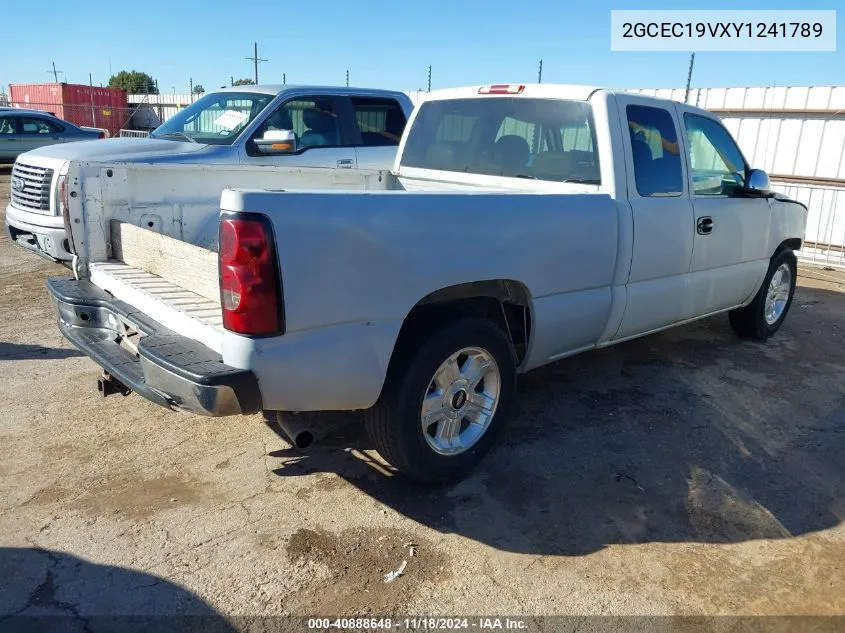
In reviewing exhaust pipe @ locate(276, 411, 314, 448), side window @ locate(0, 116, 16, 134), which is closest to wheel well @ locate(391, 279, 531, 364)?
exhaust pipe @ locate(276, 411, 314, 448)

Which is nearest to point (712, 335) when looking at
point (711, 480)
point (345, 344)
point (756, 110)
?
point (711, 480)

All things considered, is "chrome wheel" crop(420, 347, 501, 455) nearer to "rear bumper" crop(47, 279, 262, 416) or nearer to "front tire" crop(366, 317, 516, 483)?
"front tire" crop(366, 317, 516, 483)

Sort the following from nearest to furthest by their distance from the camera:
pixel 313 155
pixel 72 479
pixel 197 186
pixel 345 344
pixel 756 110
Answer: pixel 345 344 → pixel 72 479 → pixel 197 186 → pixel 313 155 → pixel 756 110

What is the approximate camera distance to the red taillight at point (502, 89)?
14.7 feet

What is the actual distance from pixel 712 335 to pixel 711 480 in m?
3.03

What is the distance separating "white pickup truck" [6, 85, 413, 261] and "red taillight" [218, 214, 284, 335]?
171cm

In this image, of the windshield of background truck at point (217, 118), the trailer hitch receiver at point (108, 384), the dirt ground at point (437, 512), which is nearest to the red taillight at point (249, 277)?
the dirt ground at point (437, 512)

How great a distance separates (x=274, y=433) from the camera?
396 cm

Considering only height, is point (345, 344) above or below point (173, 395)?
above

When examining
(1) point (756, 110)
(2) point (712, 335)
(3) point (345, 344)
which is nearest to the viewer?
(3) point (345, 344)

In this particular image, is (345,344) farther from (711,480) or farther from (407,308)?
(711,480)

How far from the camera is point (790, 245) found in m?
6.09

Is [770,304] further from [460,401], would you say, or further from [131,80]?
[131,80]

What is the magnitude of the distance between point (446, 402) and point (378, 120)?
17.7ft
